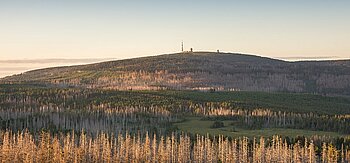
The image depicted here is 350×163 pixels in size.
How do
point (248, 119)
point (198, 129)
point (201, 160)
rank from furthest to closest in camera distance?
1. point (248, 119)
2. point (198, 129)
3. point (201, 160)

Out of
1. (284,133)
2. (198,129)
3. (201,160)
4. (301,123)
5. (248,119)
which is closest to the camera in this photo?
(201,160)

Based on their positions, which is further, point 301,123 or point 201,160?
point 301,123

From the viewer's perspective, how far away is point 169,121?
649 ft

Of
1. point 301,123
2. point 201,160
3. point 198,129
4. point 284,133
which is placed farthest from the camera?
point 301,123

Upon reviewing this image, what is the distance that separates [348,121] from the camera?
176500mm

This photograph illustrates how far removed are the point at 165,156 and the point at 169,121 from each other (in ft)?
305

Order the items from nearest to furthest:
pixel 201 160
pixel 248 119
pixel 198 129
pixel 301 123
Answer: pixel 201 160, pixel 198 129, pixel 301 123, pixel 248 119

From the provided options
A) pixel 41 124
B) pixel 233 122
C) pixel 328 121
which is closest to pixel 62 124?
pixel 41 124

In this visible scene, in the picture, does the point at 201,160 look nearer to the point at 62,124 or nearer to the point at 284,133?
the point at 284,133

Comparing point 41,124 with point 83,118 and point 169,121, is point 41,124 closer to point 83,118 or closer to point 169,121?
point 83,118

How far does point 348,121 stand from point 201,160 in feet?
296

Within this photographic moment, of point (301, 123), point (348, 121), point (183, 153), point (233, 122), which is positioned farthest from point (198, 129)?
point (183, 153)

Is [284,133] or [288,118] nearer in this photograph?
[284,133]

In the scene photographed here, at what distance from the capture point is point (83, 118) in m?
197
